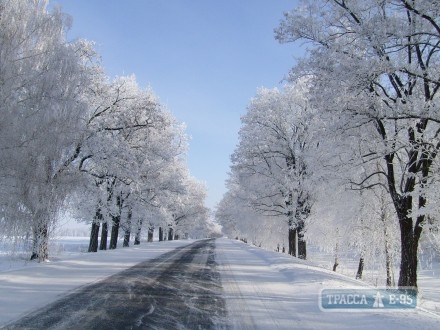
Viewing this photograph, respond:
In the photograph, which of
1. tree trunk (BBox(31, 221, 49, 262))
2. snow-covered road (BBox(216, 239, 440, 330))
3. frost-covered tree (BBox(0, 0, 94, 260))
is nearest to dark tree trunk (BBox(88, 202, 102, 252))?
tree trunk (BBox(31, 221, 49, 262))

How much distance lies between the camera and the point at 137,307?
25.2 feet

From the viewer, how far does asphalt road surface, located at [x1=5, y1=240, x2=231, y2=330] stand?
6.36 m

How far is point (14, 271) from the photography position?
11883 millimetres

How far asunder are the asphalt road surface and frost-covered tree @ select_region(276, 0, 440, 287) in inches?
229

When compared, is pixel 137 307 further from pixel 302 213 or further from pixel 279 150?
pixel 279 150

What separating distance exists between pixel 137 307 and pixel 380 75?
858 centimetres

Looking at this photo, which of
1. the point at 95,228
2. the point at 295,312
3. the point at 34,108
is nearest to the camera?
the point at 295,312

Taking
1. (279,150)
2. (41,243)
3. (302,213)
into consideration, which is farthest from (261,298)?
(279,150)

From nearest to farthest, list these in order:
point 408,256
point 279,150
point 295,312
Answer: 1. point 295,312
2. point 408,256
3. point 279,150

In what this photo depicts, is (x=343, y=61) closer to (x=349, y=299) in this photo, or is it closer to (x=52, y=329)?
A: (x=349, y=299)

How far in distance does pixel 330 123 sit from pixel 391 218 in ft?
24.8

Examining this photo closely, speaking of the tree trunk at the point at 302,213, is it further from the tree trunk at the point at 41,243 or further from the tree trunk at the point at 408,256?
the tree trunk at the point at 41,243

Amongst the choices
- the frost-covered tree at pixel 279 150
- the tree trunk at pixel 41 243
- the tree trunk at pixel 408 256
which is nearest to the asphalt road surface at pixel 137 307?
the tree trunk at pixel 408 256

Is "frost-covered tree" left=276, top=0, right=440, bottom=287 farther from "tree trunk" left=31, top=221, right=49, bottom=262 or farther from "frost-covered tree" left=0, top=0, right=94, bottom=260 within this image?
"tree trunk" left=31, top=221, right=49, bottom=262
